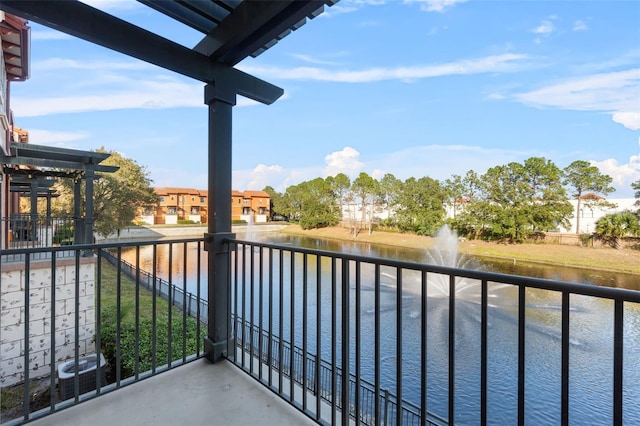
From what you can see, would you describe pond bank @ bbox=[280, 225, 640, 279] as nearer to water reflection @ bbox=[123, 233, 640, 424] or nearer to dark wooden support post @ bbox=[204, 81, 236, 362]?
water reflection @ bbox=[123, 233, 640, 424]

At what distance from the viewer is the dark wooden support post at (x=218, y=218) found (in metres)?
2.04

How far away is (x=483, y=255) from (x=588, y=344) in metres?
11.9

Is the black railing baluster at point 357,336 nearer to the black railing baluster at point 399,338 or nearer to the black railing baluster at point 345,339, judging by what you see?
the black railing baluster at point 345,339

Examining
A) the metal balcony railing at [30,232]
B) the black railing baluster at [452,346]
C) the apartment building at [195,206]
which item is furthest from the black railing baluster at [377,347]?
the apartment building at [195,206]

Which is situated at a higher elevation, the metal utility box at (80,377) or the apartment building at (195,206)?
the apartment building at (195,206)

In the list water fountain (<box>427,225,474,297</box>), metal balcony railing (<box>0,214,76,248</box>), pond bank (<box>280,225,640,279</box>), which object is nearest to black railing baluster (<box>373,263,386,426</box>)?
metal balcony railing (<box>0,214,76,248</box>)

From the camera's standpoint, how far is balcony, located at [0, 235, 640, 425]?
1.10 m

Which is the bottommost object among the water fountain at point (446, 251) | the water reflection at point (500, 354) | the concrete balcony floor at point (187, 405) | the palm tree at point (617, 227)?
the water reflection at point (500, 354)

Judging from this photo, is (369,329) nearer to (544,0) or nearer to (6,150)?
(6,150)

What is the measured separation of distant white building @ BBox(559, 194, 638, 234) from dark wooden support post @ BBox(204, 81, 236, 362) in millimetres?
19064

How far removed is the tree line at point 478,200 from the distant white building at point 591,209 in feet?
0.34

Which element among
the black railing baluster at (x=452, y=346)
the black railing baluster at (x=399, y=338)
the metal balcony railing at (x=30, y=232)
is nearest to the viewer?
the black railing baluster at (x=452, y=346)

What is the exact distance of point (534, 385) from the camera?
5.32m

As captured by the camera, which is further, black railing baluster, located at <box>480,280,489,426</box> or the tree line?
the tree line
